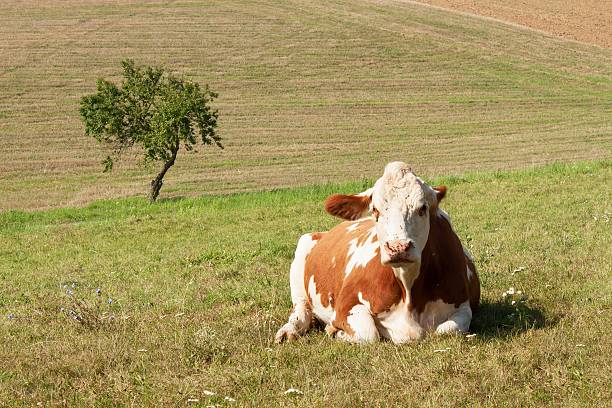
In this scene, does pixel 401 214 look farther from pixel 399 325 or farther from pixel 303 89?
pixel 303 89

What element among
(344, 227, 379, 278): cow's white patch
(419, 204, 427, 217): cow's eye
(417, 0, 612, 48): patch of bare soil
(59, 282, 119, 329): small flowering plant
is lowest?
(417, 0, 612, 48): patch of bare soil

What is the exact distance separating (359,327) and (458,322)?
31.1 inches

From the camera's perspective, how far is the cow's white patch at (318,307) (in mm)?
7688

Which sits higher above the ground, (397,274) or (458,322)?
(397,274)

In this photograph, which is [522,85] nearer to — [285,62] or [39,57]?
[285,62]

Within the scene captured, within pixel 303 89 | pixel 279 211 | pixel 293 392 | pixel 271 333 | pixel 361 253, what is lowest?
pixel 303 89

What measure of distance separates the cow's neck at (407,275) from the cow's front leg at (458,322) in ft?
1.10

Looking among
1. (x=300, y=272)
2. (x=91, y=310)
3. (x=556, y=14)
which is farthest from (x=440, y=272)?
(x=556, y=14)

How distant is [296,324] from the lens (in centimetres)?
752

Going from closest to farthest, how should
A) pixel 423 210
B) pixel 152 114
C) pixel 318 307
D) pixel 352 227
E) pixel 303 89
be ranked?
pixel 423 210 → pixel 318 307 → pixel 352 227 → pixel 152 114 → pixel 303 89

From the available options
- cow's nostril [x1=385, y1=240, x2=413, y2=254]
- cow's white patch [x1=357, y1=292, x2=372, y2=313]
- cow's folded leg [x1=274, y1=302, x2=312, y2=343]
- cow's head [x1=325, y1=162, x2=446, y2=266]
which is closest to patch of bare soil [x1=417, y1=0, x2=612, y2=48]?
cow's folded leg [x1=274, y1=302, x2=312, y2=343]

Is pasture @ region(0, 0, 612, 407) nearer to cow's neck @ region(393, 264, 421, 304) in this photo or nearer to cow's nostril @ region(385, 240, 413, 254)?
cow's neck @ region(393, 264, 421, 304)

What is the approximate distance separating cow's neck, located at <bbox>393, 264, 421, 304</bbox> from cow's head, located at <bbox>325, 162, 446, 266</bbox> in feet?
0.41

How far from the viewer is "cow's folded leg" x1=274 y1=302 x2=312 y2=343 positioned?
7.16 metres
